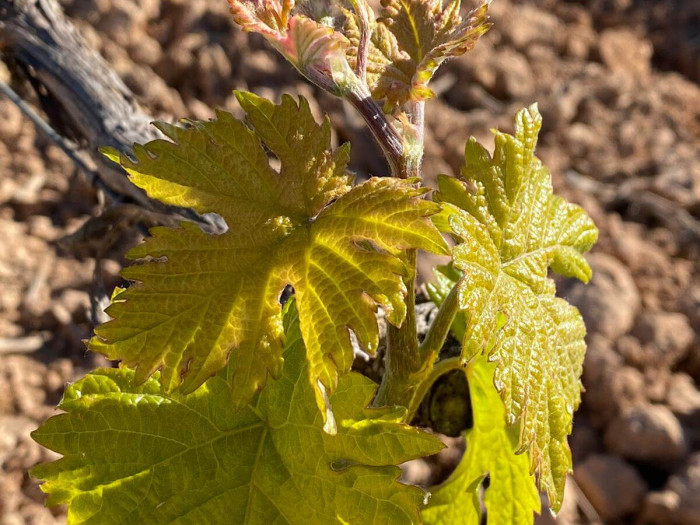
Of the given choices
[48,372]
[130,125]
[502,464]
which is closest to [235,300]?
[502,464]

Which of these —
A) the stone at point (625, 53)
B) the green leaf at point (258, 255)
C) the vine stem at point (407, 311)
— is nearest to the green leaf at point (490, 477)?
the vine stem at point (407, 311)

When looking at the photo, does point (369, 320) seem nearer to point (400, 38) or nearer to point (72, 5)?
point (400, 38)

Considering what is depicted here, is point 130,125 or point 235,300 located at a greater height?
point 235,300

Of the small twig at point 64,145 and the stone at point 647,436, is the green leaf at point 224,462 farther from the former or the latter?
the stone at point 647,436

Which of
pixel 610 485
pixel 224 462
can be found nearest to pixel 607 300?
pixel 610 485

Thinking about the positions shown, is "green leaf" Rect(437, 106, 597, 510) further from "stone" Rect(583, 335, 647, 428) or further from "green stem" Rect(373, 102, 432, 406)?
"stone" Rect(583, 335, 647, 428)

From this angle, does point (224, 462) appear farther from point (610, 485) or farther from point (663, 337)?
point (663, 337)

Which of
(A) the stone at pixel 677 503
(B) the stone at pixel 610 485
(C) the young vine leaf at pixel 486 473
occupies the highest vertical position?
(C) the young vine leaf at pixel 486 473
